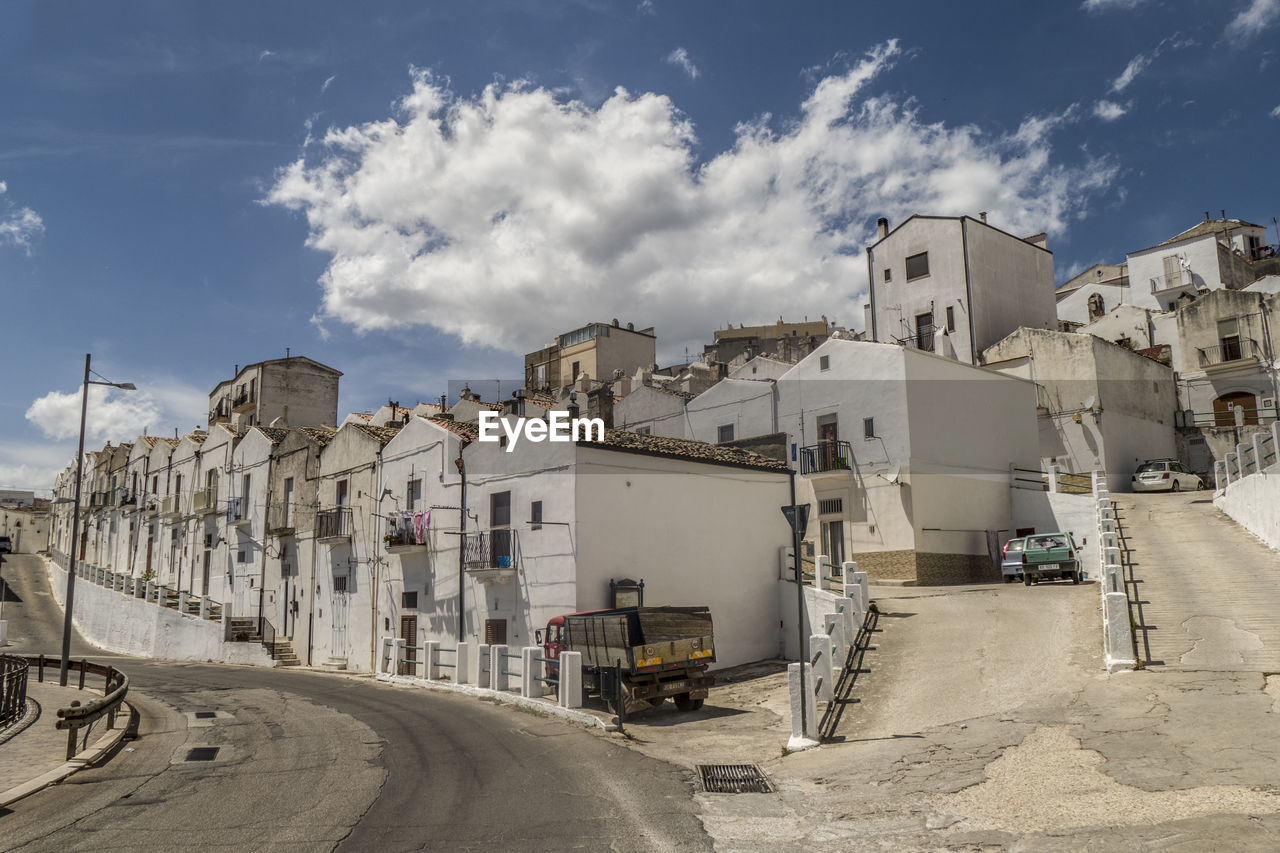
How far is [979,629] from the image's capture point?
1959cm

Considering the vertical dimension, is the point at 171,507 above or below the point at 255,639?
above

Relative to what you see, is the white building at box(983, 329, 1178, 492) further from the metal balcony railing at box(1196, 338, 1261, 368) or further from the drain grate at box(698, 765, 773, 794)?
the drain grate at box(698, 765, 773, 794)

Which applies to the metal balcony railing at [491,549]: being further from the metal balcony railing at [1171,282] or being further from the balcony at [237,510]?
the metal balcony railing at [1171,282]

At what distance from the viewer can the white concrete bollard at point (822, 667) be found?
1489 cm

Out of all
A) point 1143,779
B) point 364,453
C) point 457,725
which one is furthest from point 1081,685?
point 364,453

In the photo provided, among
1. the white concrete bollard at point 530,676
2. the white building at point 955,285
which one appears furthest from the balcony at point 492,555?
the white building at point 955,285

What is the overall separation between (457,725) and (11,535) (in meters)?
85.8

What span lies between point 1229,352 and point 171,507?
174 feet

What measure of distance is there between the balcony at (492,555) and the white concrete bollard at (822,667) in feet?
37.0

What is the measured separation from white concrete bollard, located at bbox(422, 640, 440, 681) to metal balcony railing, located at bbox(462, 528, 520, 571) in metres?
2.34

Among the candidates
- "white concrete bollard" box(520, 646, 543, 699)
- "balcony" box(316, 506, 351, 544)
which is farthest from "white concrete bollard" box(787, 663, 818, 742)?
"balcony" box(316, 506, 351, 544)

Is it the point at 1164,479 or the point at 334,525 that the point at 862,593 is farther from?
the point at 334,525

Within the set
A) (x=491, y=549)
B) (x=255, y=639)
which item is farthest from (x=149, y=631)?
(x=491, y=549)

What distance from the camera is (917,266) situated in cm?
4131
